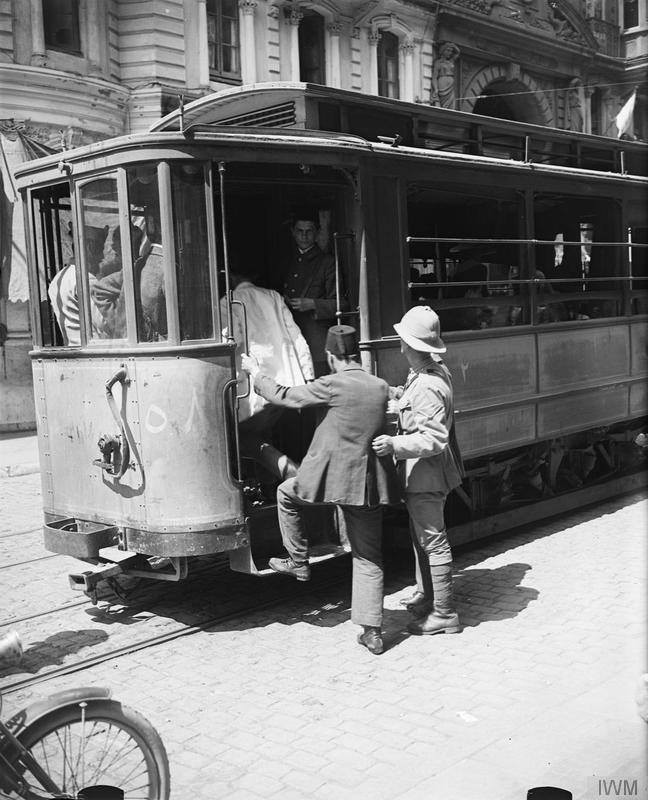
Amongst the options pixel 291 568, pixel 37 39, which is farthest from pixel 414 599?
pixel 37 39

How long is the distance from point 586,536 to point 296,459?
2.88m

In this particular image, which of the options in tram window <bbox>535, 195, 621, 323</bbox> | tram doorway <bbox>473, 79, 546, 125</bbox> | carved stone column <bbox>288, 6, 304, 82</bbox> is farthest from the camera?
tram doorway <bbox>473, 79, 546, 125</bbox>

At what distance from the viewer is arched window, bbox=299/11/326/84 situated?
70.0 ft

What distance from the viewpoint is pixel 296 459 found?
6773 mm

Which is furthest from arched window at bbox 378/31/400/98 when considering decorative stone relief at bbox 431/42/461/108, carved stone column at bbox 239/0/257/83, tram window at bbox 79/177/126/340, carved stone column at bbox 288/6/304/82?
tram window at bbox 79/177/126/340

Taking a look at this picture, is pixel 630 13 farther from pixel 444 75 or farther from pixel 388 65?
pixel 388 65

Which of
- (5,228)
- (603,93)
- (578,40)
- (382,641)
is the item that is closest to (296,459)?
(382,641)

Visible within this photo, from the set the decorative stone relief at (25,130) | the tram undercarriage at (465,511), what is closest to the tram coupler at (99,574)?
the tram undercarriage at (465,511)

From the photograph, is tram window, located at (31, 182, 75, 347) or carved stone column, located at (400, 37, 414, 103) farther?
carved stone column, located at (400, 37, 414, 103)

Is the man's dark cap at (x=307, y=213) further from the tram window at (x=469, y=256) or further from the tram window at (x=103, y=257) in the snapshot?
the tram window at (x=103, y=257)

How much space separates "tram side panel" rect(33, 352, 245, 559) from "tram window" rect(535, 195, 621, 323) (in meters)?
3.93

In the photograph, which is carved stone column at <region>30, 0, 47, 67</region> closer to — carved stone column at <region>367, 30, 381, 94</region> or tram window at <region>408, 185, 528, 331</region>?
carved stone column at <region>367, 30, 381, 94</region>

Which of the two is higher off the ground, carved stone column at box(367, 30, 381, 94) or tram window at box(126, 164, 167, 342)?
carved stone column at box(367, 30, 381, 94)

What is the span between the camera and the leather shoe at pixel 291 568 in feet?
18.7
